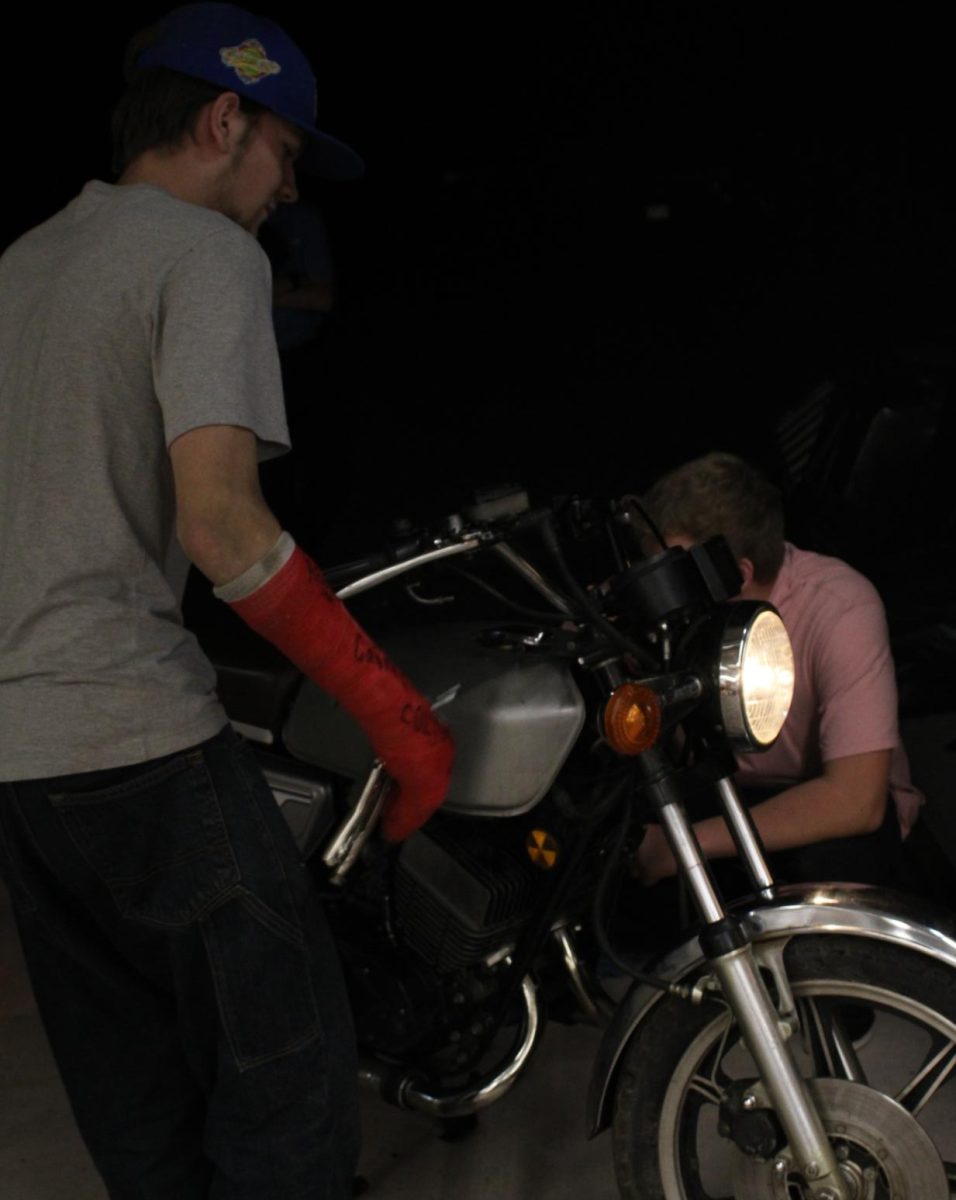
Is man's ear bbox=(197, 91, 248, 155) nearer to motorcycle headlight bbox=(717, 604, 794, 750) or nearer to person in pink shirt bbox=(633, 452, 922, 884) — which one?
motorcycle headlight bbox=(717, 604, 794, 750)

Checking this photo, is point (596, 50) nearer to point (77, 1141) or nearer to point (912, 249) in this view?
point (912, 249)

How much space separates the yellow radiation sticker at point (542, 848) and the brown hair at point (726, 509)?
0.58 metres

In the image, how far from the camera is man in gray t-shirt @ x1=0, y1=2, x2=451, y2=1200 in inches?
59.7

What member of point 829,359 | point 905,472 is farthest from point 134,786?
point 829,359

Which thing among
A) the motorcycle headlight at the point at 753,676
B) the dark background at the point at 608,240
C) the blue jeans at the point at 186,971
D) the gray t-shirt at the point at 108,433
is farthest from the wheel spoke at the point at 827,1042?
the dark background at the point at 608,240

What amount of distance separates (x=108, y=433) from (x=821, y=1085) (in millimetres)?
1189

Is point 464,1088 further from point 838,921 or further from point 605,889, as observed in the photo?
point 838,921

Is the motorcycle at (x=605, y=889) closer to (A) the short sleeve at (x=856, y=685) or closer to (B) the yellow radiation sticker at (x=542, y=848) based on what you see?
(B) the yellow radiation sticker at (x=542, y=848)

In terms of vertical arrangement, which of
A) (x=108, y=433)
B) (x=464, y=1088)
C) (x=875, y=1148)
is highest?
(x=108, y=433)

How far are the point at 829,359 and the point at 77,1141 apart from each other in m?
3.24

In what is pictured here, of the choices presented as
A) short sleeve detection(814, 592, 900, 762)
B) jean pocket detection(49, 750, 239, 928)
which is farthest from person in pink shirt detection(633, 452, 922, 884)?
jean pocket detection(49, 750, 239, 928)

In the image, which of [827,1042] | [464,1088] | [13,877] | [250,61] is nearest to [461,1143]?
[464,1088]

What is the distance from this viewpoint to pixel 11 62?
443 cm

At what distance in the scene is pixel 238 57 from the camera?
5.46 feet
